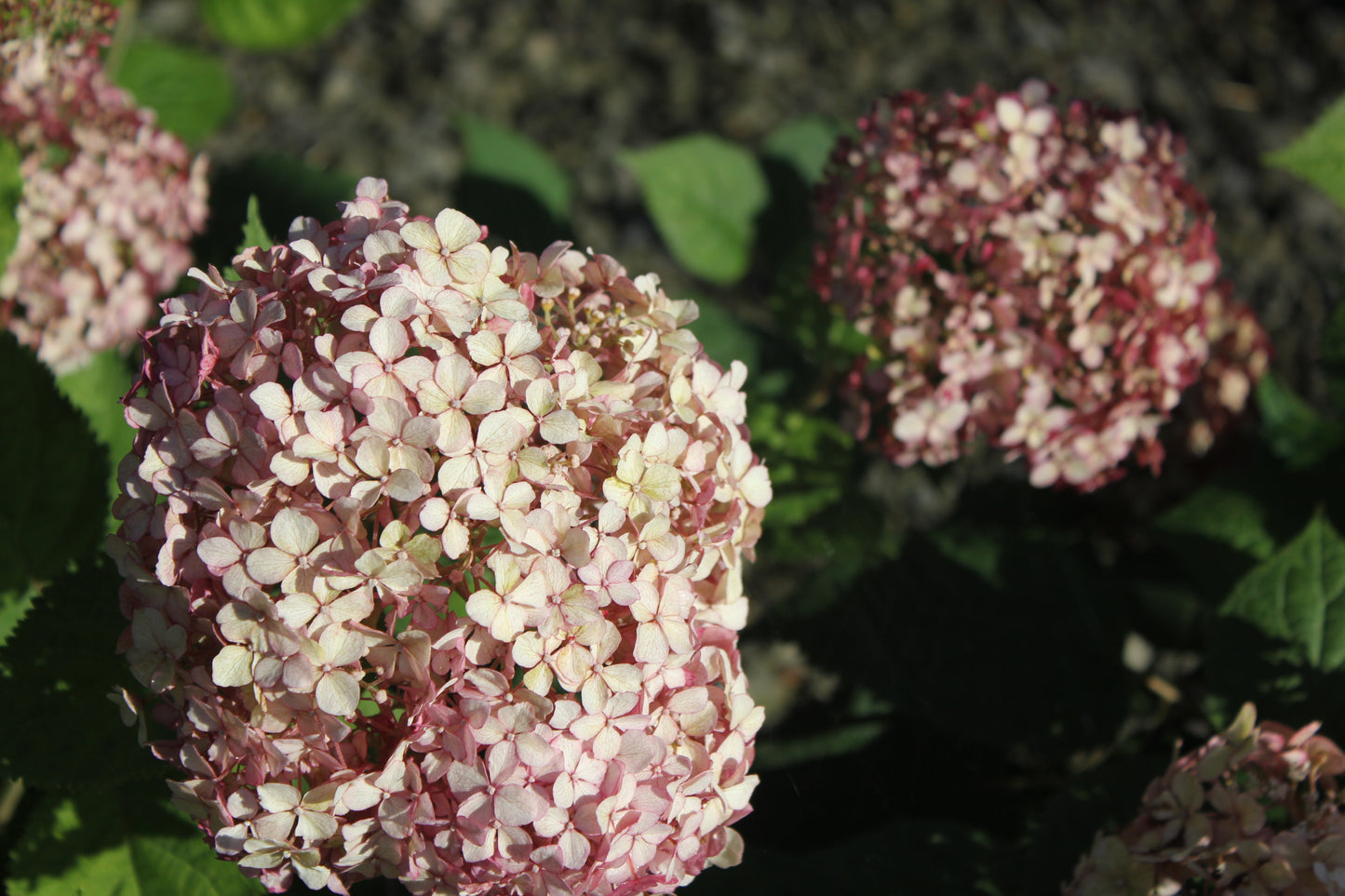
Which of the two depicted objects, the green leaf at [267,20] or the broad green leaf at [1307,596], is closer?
the broad green leaf at [1307,596]

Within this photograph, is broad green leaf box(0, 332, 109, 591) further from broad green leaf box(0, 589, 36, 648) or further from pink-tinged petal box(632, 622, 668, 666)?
pink-tinged petal box(632, 622, 668, 666)

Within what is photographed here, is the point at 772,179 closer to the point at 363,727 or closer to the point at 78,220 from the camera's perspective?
the point at 78,220

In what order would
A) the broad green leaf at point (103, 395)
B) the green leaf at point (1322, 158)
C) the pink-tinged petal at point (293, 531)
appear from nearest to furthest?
the pink-tinged petal at point (293, 531) < the broad green leaf at point (103, 395) < the green leaf at point (1322, 158)

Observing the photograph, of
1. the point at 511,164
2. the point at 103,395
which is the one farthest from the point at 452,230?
the point at 511,164

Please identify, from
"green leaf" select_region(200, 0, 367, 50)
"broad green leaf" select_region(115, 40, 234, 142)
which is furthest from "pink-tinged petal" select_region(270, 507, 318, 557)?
"green leaf" select_region(200, 0, 367, 50)

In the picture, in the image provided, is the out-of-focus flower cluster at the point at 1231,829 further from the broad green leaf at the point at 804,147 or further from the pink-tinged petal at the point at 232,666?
the broad green leaf at the point at 804,147

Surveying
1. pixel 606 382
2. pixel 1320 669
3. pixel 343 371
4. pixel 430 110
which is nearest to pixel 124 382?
pixel 343 371

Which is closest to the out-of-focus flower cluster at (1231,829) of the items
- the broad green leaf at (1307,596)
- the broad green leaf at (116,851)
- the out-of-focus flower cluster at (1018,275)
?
the broad green leaf at (1307,596)
